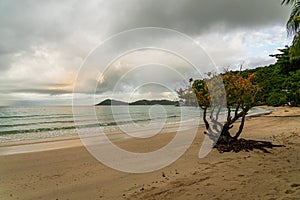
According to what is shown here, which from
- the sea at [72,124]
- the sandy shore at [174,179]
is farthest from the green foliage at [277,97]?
the sandy shore at [174,179]

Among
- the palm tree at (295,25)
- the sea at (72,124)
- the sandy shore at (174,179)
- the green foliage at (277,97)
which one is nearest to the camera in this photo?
the sandy shore at (174,179)

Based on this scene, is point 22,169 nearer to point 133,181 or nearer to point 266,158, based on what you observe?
point 133,181

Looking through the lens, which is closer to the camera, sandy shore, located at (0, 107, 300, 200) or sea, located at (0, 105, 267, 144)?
sandy shore, located at (0, 107, 300, 200)

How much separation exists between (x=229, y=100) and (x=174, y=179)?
7358 mm

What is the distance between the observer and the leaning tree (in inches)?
388

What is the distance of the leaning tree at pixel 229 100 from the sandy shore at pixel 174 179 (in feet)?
3.27

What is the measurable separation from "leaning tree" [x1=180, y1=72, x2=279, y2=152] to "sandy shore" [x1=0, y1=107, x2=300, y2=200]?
1.00 meters

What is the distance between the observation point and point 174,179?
242 inches

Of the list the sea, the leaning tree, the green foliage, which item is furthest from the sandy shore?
the green foliage

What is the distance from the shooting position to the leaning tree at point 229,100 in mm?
9867

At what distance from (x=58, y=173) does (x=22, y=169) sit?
5.72 feet

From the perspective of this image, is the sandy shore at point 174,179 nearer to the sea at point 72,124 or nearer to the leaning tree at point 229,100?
the leaning tree at point 229,100

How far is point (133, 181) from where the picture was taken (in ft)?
20.5

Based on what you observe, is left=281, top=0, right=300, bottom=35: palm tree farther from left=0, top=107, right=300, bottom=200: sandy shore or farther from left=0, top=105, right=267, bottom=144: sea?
left=0, top=105, right=267, bottom=144: sea
